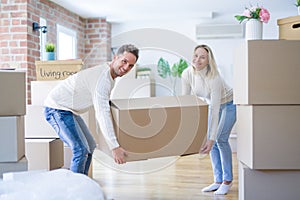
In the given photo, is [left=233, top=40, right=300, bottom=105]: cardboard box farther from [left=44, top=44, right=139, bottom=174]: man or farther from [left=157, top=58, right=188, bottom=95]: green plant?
[left=157, top=58, right=188, bottom=95]: green plant

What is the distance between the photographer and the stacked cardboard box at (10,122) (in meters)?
1.50

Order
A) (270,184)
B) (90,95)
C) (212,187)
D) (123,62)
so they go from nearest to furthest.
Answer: (270,184), (123,62), (90,95), (212,187)

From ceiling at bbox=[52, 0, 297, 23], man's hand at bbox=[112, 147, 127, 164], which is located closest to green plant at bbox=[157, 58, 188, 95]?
ceiling at bbox=[52, 0, 297, 23]

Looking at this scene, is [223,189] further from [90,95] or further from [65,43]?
[65,43]

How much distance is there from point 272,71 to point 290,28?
0.39m

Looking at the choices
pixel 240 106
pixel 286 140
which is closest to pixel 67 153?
pixel 240 106

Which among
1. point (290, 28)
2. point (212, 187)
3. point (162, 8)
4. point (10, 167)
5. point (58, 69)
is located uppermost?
point (162, 8)

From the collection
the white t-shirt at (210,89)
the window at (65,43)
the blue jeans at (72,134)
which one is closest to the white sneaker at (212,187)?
the white t-shirt at (210,89)

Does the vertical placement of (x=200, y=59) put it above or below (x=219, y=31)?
below

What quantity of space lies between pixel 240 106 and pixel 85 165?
94 cm

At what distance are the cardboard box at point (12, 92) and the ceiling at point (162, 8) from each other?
9.36ft

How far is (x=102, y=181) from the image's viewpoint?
2.84 metres

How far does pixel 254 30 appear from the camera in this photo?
1.80 metres

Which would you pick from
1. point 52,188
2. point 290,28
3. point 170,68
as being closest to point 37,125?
point 290,28
